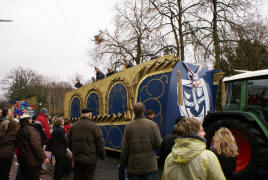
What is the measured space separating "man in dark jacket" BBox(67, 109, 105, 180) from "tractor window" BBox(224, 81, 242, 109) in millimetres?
2832

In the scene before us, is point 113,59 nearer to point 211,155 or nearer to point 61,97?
point 211,155

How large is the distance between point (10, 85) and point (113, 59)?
28520mm

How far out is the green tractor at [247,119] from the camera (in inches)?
145

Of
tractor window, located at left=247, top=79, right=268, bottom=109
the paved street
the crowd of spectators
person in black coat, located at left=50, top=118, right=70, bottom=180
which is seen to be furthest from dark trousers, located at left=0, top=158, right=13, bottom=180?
tractor window, located at left=247, top=79, right=268, bottom=109

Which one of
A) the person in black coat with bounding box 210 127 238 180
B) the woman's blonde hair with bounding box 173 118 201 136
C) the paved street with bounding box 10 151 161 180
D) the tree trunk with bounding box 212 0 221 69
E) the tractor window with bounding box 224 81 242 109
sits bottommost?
the paved street with bounding box 10 151 161 180

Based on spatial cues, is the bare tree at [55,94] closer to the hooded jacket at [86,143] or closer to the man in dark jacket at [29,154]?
the man in dark jacket at [29,154]

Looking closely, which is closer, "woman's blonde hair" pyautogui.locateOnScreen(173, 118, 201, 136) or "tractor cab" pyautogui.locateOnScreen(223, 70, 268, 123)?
"woman's blonde hair" pyautogui.locateOnScreen(173, 118, 201, 136)

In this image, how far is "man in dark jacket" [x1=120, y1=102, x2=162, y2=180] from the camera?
306 cm

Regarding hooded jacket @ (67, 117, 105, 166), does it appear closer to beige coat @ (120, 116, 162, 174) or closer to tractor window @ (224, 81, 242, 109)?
beige coat @ (120, 116, 162, 174)

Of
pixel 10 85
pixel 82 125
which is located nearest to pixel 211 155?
pixel 82 125

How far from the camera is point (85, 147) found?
3.65 meters

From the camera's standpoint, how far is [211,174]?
1.75 meters

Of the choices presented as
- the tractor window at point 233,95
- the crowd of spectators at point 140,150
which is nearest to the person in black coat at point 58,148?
the crowd of spectators at point 140,150

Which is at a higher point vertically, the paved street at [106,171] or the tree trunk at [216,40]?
the tree trunk at [216,40]
